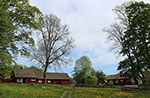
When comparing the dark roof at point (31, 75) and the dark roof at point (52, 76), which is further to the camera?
the dark roof at point (52, 76)

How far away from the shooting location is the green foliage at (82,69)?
213ft

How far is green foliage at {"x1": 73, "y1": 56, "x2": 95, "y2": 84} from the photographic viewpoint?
213 feet

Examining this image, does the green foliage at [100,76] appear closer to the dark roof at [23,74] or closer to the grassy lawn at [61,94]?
the dark roof at [23,74]

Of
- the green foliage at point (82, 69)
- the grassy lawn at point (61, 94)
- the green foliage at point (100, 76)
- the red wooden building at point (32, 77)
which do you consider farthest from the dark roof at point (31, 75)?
the grassy lawn at point (61, 94)

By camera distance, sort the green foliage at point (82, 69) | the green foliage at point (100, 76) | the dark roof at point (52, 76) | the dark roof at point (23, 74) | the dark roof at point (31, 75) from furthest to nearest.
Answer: the green foliage at point (100, 76) < the green foliage at point (82, 69) < the dark roof at point (52, 76) < the dark roof at point (31, 75) < the dark roof at point (23, 74)

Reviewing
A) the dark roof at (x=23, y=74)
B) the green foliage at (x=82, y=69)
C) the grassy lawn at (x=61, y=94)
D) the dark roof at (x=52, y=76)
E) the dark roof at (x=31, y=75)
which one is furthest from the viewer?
the green foliage at (x=82, y=69)

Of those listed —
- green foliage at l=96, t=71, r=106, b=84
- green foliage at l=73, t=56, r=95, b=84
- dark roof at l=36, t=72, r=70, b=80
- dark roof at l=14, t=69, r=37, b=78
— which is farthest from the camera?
green foliage at l=96, t=71, r=106, b=84

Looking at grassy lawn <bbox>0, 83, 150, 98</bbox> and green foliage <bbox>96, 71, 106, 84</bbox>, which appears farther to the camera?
green foliage <bbox>96, 71, 106, 84</bbox>

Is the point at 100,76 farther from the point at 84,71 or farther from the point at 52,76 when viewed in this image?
the point at 52,76

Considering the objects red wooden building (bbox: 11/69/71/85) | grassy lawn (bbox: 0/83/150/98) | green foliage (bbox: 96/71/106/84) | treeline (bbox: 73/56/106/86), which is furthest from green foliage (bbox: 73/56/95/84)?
grassy lawn (bbox: 0/83/150/98)

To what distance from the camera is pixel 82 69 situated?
66438mm

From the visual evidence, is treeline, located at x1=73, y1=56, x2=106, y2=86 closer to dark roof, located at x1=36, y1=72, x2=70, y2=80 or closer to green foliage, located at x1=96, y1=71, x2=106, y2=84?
green foliage, located at x1=96, y1=71, x2=106, y2=84

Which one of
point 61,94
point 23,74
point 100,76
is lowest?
point 61,94

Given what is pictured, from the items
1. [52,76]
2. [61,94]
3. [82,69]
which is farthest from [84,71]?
[61,94]
